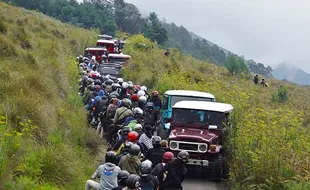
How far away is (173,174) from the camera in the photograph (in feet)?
26.4

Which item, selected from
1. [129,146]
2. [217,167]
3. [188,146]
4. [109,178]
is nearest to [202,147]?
[188,146]

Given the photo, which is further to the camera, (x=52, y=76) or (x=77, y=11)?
(x=77, y=11)

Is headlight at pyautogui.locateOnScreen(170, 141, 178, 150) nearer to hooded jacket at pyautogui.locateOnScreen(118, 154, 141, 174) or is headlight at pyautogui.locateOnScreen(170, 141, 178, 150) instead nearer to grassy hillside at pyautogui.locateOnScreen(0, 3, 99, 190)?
grassy hillside at pyautogui.locateOnScreen(0, 3, 99, 190)

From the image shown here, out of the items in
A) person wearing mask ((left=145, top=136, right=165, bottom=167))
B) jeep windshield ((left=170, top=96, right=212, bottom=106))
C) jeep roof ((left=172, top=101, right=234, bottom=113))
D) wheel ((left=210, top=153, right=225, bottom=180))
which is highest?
jeep roof ((left=172, top=101, right=234, bottom=113))

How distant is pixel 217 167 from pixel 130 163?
4.14 meters

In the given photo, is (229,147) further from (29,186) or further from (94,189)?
(29,186)

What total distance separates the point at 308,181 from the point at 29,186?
15.5ft

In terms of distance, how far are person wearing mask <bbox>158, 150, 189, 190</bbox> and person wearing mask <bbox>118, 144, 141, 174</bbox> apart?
1.56 ft

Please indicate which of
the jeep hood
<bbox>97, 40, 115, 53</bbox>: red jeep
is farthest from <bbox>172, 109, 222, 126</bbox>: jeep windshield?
<bbox>97, 40, 115, 53</bbox>: red jeep

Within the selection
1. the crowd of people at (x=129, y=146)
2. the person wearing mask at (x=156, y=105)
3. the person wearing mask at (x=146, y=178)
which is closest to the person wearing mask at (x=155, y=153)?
the crowd of people at (x=129, y=146)

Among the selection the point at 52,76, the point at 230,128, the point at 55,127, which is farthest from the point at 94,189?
the point at 52,76

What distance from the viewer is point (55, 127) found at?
1073cm

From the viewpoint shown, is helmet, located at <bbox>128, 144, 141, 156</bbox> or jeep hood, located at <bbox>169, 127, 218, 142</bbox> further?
jeep hood, located at <bbox>169, 127, 218, 142</bbox>

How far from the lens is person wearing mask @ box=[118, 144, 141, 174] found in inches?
313
